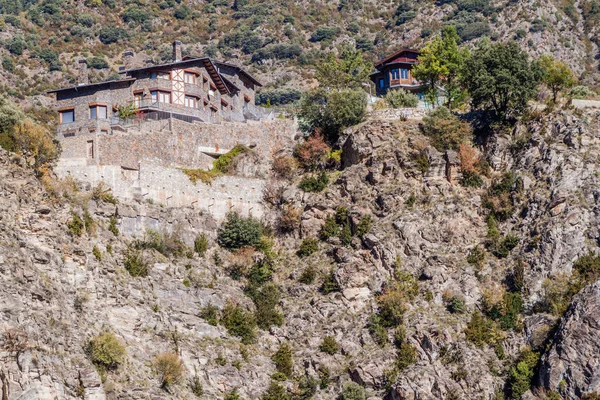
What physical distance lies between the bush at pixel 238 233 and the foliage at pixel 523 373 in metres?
20.3

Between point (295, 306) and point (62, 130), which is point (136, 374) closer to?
point (295, 306)

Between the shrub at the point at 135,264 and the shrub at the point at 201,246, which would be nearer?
the shrub at the point at 135,264

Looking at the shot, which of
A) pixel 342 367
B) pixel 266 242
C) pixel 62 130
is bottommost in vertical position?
pixel 342 367

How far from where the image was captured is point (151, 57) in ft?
458

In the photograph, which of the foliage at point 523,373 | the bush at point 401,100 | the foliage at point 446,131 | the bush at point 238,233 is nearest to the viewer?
the foliage at point 523,373

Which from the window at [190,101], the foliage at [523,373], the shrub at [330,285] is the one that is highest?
the window at [190,101]

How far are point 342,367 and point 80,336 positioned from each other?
1698cm

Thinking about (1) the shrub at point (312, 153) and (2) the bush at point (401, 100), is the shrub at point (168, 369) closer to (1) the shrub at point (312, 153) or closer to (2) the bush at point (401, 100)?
(1) the shrub at point (312, 153)

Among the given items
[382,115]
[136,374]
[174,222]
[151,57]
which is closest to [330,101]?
[382,115]

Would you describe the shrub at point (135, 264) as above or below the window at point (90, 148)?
below

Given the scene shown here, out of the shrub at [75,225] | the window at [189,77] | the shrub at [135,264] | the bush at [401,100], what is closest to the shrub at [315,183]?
the bush at [401,100]

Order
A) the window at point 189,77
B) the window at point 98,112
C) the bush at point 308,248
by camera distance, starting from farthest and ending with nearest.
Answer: the window at point 189,77 < the window at point 98,112 < the bush at point 308,248

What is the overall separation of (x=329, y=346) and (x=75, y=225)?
17.9 m

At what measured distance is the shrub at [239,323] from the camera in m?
74.8
